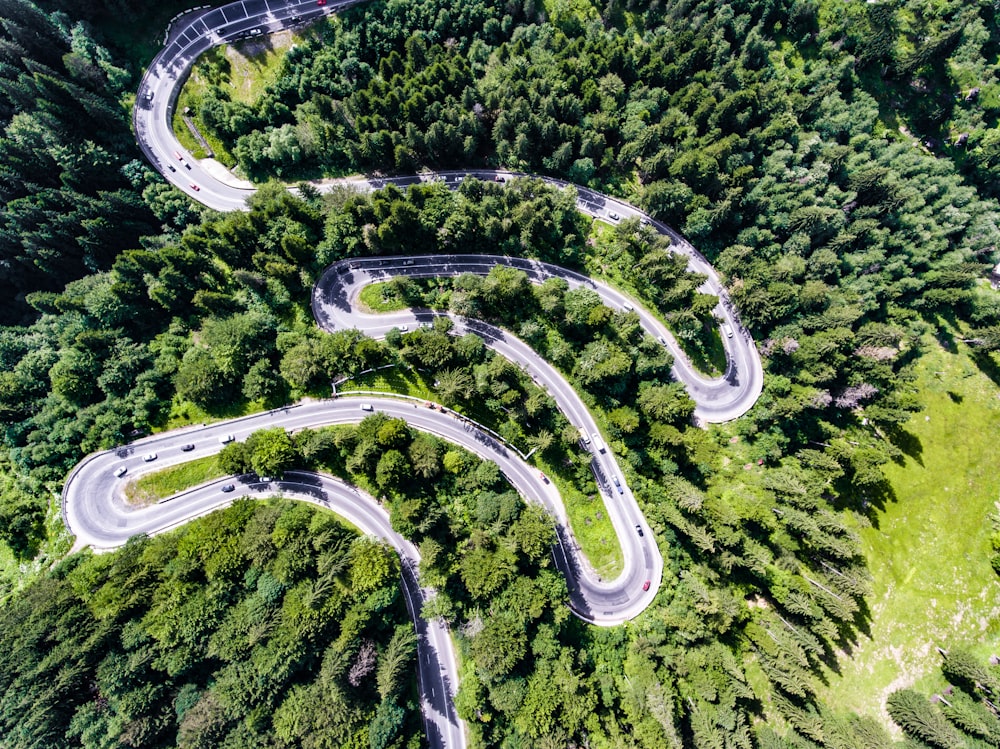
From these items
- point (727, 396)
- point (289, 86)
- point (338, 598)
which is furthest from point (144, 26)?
point (727, 396)

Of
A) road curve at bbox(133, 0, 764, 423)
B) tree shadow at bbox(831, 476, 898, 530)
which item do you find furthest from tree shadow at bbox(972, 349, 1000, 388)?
road curve at bbox(133, 0, 764, 423)

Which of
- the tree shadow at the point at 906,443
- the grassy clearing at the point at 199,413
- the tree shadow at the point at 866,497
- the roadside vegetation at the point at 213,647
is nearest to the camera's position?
the roadside vegetation at the point at 213,647

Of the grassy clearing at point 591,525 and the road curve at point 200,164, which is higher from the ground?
the road curve at point 200,164

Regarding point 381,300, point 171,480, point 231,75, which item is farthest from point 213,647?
point 231,75

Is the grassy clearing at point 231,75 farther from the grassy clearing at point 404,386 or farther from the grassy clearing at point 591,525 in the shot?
the grassy clearing at point 591,525

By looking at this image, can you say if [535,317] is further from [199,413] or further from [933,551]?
[933,551]

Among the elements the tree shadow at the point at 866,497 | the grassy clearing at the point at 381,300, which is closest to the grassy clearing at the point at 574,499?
the grassy clearing at the point at 381,300
